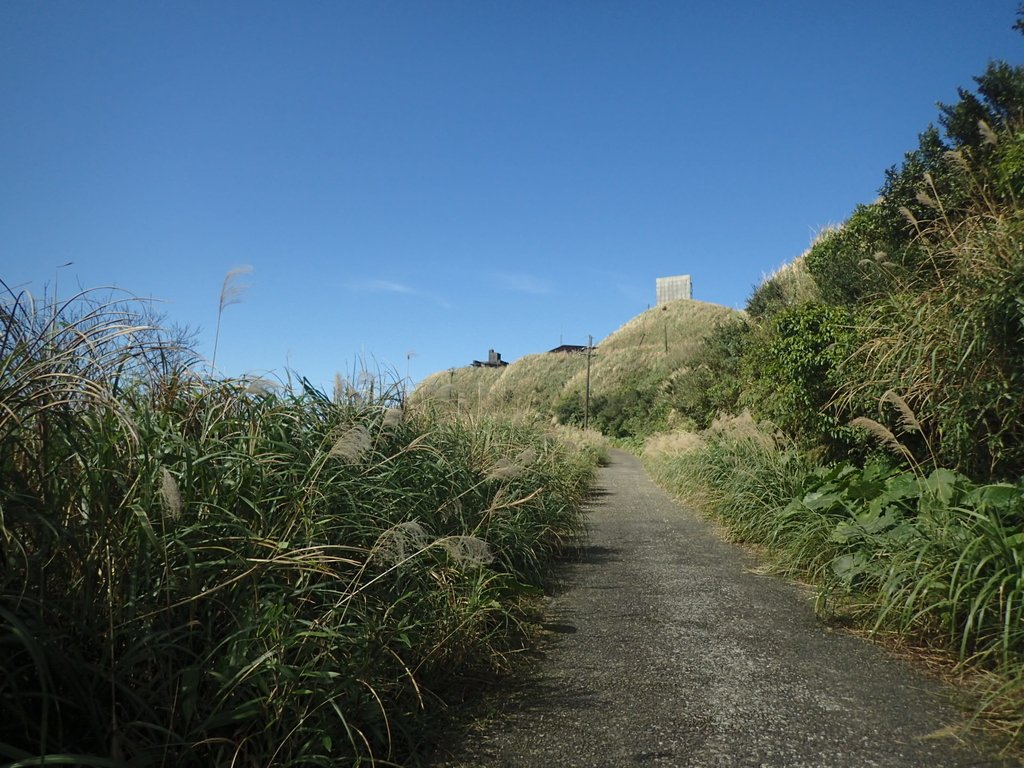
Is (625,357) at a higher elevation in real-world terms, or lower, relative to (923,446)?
higher

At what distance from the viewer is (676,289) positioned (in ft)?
245

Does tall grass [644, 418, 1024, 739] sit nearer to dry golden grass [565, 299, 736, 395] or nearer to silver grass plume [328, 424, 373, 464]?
silver grass plume [328, 424, 373, 464]

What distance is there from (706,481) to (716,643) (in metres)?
6.39

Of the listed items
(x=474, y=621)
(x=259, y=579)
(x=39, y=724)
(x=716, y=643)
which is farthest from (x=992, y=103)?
(x=39, y=724)

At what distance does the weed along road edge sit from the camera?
2803mm

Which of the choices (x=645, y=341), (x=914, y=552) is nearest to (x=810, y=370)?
(x=914, y=552)

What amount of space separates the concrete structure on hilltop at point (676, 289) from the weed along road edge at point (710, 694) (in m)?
71.7

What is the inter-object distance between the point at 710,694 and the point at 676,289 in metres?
74.7

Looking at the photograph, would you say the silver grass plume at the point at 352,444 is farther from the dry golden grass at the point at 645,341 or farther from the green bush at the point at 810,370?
Result: the dry golden grass at the point at 645,341

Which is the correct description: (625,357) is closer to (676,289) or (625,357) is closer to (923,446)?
(676,289)

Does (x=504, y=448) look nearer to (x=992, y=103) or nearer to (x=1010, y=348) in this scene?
(x=1010, y=348)

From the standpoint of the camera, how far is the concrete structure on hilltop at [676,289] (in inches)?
2926

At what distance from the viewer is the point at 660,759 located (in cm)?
275

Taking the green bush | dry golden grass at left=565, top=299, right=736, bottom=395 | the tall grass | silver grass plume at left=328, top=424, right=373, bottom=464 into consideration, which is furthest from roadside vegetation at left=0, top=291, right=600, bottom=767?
Answer: dry golden grass at left=565, top=299, right=736, bottom=395
